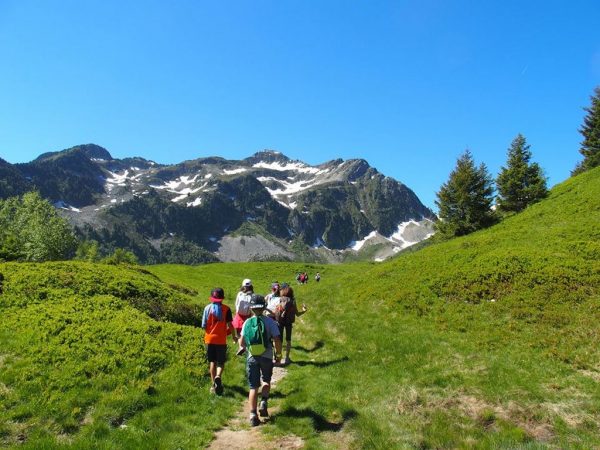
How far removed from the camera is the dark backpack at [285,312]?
18000 millimetres

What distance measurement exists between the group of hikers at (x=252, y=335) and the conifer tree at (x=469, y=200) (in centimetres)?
3592

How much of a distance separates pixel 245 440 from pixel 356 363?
7227mm

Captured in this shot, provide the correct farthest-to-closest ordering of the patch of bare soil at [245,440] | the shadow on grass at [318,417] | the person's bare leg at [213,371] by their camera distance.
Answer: the person's bare leg at [213,371] < the shadow on grass at [318,417] < the patch of bare soil at [245,440]

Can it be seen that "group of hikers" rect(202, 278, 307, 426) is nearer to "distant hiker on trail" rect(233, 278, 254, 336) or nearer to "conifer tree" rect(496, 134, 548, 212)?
"distant hiker on trail" rect(233, 278, 254, 336)

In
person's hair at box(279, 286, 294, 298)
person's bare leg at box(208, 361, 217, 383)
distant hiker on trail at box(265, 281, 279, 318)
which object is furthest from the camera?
person's hair at box(279, 286, 294, 298)

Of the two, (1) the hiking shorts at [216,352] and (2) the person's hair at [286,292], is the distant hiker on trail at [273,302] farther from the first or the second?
(1) the hiking shorts at [216,352]

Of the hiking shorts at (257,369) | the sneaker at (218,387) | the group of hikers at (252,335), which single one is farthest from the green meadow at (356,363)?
the hiking shorts at (257,369)

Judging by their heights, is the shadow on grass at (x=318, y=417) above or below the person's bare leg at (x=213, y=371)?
below

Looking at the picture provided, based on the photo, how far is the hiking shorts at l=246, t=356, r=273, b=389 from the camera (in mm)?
11367

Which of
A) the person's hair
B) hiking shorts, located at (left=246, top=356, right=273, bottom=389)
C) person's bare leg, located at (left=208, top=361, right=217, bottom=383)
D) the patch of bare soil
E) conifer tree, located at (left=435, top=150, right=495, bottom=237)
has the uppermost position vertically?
conifer tree, located at (left=435, top=150, right=495, bottom=237)

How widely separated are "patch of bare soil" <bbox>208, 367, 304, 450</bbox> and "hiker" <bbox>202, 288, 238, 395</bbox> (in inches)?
81.8

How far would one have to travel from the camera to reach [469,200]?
155ft

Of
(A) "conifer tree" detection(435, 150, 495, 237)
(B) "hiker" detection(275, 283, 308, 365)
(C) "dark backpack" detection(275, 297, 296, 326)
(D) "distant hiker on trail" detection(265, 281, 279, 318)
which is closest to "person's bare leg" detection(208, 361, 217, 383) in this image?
(B) "hiker" detection(275, 283, 308, 365)

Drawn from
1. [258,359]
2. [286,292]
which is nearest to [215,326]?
[258,359]
